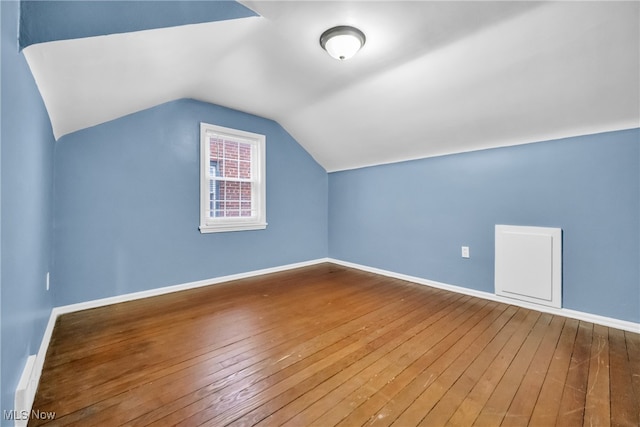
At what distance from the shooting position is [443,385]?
149 cm

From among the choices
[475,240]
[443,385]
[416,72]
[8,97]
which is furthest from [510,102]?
[8,97]

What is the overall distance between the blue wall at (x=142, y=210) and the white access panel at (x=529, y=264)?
289cm

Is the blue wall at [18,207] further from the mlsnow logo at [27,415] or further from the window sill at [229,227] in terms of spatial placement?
the window sill at [229,227]

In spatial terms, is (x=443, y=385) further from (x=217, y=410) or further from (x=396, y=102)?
(x=396, y=102)

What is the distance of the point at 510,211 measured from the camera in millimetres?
2750

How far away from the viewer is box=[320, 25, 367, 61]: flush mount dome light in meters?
1.88

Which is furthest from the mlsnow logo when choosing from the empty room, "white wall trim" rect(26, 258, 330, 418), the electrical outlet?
the electrical outlet

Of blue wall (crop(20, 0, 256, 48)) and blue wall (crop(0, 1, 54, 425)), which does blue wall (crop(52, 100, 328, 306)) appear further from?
blue wall (crop(20, 0, 256, 48))

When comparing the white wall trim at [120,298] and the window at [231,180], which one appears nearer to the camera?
the white wall trim at [120,298]

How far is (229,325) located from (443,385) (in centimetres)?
163

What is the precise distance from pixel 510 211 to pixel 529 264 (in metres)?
0.54

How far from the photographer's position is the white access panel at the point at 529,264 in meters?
2.46

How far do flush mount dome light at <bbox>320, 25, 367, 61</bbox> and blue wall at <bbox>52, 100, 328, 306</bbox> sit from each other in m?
2.00

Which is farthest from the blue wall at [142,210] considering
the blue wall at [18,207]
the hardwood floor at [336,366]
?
the blue wall at [18,207]
